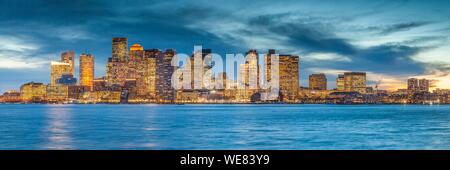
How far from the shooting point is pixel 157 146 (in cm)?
4075

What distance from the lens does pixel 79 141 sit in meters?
44.8

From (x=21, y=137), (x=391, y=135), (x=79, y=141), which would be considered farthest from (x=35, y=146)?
(x=391, y=135)
